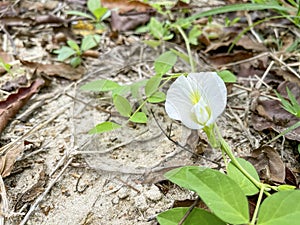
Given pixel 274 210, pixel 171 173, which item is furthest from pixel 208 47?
pixel 274 210

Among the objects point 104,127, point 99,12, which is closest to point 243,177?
point 104,127

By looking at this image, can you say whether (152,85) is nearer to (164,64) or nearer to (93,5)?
(164,64)

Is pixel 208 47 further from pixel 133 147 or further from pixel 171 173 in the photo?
pixel 171 173

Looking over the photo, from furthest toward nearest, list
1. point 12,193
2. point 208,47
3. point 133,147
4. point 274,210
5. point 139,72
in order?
1. point 208,47
2. point 139,72
3. point 133,147
4. point 12,193
5. point 274,210

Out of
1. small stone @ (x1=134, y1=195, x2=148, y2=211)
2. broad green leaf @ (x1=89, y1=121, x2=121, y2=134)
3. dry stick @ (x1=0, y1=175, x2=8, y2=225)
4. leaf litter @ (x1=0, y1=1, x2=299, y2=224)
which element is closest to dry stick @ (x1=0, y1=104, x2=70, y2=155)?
leaf litter @ (x1=0, y1=1, x2=299, y2=224)

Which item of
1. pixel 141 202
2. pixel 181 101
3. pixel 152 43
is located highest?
pixel 181 101
